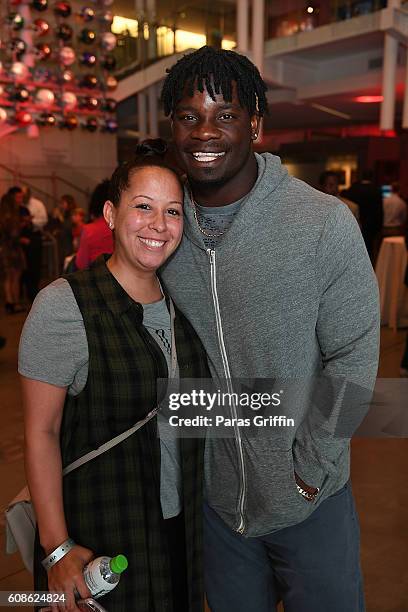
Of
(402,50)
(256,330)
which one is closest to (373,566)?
(256,330)

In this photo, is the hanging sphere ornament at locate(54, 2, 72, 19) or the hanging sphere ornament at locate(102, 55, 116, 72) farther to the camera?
the hanging sphere ornament at locate(102, 55, 116, 72)

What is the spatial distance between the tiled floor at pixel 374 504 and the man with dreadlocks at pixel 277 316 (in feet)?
3.80

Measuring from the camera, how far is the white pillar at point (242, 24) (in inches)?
422

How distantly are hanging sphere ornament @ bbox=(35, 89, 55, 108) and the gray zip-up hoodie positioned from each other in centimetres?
946

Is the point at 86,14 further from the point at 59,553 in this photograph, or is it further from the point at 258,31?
the point at 59,553

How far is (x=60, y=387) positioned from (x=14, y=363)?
4.64 meters

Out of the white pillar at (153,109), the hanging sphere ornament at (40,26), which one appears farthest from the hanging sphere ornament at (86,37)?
the white pillar at (153,109)

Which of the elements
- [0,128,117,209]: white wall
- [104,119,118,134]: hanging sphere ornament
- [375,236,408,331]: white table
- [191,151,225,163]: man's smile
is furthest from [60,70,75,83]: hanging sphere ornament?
[191,151,225,163]: man's smile

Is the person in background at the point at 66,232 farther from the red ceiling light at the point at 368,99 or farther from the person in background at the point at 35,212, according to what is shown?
the red ceiling light at the point at 368,99

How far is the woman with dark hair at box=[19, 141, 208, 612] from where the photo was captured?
1.30 m

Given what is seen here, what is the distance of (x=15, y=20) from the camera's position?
29.8 ft

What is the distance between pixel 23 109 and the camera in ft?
32.8

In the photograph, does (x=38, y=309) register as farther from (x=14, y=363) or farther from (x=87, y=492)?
(x=14, y=363)

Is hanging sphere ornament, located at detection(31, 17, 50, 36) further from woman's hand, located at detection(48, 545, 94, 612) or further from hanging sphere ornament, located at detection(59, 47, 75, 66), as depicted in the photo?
woman's hand, located at detection(48, 545, 94, 612)
